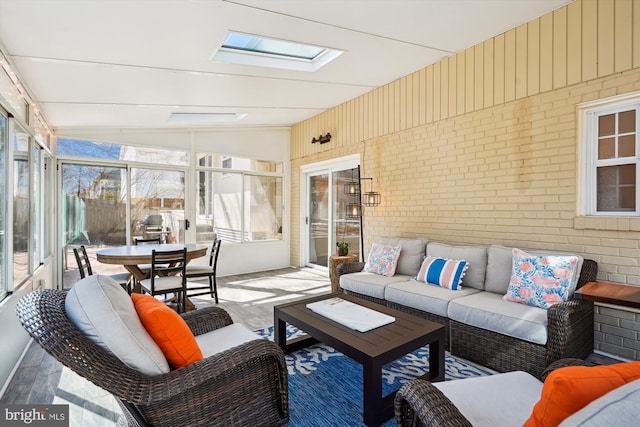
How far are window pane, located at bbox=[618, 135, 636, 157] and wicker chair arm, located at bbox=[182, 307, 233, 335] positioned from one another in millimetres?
3759

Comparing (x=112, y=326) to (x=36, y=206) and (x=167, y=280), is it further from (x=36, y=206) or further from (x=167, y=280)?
(x=36, y=206)

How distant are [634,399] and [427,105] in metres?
4.24

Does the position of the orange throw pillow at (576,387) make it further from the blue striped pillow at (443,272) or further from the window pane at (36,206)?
the window pane at (36,206)

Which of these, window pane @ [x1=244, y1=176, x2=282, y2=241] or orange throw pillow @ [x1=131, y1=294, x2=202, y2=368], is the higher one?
window pane @ [x1=244, y1=176, x2=282, y2=241]

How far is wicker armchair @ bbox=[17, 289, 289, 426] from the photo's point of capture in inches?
48.4

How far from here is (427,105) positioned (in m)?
4.42

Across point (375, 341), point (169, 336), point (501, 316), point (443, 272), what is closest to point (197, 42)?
point (169, 336)

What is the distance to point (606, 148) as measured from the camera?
303cm

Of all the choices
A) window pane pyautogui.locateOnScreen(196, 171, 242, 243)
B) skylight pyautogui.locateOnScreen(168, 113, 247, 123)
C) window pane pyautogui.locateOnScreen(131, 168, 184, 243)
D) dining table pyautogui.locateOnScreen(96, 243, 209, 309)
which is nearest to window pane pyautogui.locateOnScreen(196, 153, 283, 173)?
window pane pyautogui.locateOnScreen(196, 171, 242, 243)

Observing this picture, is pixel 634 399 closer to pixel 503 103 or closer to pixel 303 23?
pixel 303 23

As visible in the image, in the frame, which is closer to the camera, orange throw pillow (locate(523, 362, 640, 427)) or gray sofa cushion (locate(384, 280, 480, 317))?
orange throw pillow (locate(523, 362, 640, 427))

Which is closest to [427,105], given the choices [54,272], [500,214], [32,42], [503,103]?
[503,103]

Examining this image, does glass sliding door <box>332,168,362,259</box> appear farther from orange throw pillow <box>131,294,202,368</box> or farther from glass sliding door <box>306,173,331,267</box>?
orange throw pillow <box>131,294,202,368</box>

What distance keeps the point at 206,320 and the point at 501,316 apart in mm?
2310
